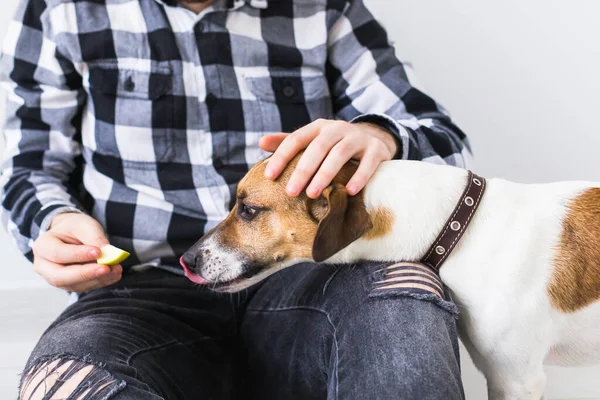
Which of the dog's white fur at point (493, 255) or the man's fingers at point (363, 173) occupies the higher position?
the man's fingers at point (363, 173)

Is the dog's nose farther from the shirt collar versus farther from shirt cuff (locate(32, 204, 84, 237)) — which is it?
the shirt collar

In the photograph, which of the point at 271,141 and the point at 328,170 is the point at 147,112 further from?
the point at 328,170

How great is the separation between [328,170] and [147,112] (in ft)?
1.54

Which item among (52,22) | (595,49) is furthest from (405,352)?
(595,49)

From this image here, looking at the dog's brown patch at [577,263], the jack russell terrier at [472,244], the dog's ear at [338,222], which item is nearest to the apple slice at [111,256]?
the jack russell terrier at [472,244]

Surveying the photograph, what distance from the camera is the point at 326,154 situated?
1.04 meters

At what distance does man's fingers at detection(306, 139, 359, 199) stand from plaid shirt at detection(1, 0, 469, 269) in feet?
0.88

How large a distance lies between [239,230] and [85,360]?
13.3 inches

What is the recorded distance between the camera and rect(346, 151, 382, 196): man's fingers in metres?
1.03

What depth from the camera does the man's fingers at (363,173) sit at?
3.38ft

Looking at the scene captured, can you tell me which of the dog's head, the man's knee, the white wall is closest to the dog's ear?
the dog's head

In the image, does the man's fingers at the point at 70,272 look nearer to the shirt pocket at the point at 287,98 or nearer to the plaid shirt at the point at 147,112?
the plaid shirt at the point at 147,112

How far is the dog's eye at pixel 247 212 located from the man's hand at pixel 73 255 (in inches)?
9.4

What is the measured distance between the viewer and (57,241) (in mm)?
1151
